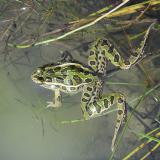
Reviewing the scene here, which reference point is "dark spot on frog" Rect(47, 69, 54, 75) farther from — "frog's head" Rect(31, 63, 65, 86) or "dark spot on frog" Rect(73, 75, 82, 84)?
"dark spot on frog" Rect(73, 75, 82, 84)

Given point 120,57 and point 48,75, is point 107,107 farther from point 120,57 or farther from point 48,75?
point 48,75

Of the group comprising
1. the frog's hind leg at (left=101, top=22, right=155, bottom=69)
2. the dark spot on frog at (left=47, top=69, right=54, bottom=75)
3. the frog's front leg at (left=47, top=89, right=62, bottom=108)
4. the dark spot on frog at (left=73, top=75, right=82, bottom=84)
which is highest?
the frog's hind leg at (left=101, top=22, right=155, bottom=69)

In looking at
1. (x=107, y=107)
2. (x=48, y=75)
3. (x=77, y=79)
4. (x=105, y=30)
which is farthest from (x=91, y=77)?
(x=105, y=30)

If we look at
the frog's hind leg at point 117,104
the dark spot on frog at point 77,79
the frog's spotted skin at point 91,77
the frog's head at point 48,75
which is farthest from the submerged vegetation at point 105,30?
the dark spot on frog at point 77,79

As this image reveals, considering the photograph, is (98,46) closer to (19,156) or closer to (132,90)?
(132,90)

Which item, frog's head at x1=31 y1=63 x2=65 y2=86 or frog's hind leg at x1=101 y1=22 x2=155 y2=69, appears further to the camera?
frog's hind leg at x1=101 y1=22 x2=155 y2=69

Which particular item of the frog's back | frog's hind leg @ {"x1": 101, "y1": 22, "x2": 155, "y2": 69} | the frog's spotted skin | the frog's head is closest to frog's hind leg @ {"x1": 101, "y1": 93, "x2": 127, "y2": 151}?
the frog's spotted skin

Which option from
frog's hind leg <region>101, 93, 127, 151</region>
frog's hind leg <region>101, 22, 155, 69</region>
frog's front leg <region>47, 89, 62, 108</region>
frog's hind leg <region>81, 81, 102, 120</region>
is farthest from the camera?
frog's front leg <region>47, 89, 62, 108</region>
